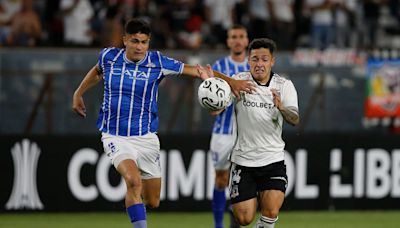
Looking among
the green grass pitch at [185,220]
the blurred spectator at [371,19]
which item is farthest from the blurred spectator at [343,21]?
the green grass pitch at [185,220]

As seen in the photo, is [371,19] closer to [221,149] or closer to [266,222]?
[221,149]

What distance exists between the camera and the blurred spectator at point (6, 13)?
17438 mm

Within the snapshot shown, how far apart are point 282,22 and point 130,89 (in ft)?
29.0

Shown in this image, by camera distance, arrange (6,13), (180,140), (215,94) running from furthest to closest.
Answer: (6,13) → (180,140) → (215,94)

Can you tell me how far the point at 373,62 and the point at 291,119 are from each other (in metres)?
7.88

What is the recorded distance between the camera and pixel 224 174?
43.7 feet

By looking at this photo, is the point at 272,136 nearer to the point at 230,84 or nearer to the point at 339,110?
the point at 230,84

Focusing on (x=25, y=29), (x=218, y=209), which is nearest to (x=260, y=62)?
(x=218, y=209)

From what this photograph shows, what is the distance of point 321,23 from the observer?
1884cm

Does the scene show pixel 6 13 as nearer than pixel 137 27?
No

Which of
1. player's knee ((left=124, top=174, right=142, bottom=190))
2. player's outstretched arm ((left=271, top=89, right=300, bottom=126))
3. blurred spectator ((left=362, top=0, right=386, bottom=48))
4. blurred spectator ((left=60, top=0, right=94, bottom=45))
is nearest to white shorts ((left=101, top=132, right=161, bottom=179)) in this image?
player's knee ((left=124, top=174, right=142, bottom=190))

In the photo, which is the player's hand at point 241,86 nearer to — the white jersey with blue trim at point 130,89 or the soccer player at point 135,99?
the soccer player at point 135,99

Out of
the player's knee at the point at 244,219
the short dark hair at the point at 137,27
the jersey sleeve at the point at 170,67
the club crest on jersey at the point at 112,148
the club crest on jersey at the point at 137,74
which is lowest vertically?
the player's knee at the point at 244,219

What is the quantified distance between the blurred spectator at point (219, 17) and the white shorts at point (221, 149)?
209 inches
